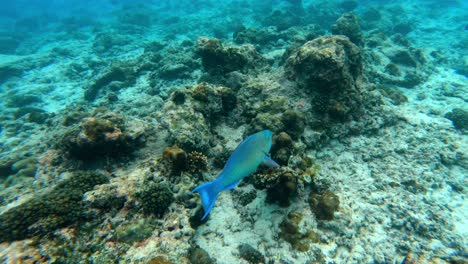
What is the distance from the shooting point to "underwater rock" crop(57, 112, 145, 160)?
220 inches

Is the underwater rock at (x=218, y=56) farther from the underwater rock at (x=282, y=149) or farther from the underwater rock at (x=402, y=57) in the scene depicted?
the underwater rock at (x=402, y=57)

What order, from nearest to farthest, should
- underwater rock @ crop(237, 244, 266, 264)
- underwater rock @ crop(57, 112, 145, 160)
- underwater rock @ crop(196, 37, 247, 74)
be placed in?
underwater rock @ crop(237, 244, 266, 264), underwater rock @ crop(57, 112, 145, 160), underwater rock @ crop(196, 37, 247, 74)

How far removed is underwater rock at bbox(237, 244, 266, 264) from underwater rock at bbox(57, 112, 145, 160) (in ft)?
11.8

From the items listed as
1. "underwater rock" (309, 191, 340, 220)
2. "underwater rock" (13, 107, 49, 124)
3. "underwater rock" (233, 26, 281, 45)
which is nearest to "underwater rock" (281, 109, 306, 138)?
"underwater rock" (309, 191, 340, 220)

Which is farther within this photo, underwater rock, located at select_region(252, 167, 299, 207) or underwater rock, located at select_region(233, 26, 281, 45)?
underwater rock, located at select_region(233, 26, 281, 45)

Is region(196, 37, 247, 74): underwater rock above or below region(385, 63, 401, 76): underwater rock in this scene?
above

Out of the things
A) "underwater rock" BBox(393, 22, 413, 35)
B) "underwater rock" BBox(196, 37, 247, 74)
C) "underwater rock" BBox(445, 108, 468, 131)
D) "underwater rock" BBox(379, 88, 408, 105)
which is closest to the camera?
"underwater rock" BBox(445, 108, 468, 131)

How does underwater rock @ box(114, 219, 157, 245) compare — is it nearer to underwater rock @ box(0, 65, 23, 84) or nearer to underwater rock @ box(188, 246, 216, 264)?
underwater rock @ box(188, 246, 216, 264)

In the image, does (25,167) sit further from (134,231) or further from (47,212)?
(134,231)

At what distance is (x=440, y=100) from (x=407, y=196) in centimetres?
794

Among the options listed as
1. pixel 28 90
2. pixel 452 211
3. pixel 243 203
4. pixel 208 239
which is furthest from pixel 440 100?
pixel 28 90

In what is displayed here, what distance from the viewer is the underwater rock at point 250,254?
4527 mm

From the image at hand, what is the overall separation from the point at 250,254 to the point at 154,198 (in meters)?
2.17

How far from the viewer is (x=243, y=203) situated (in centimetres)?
546
